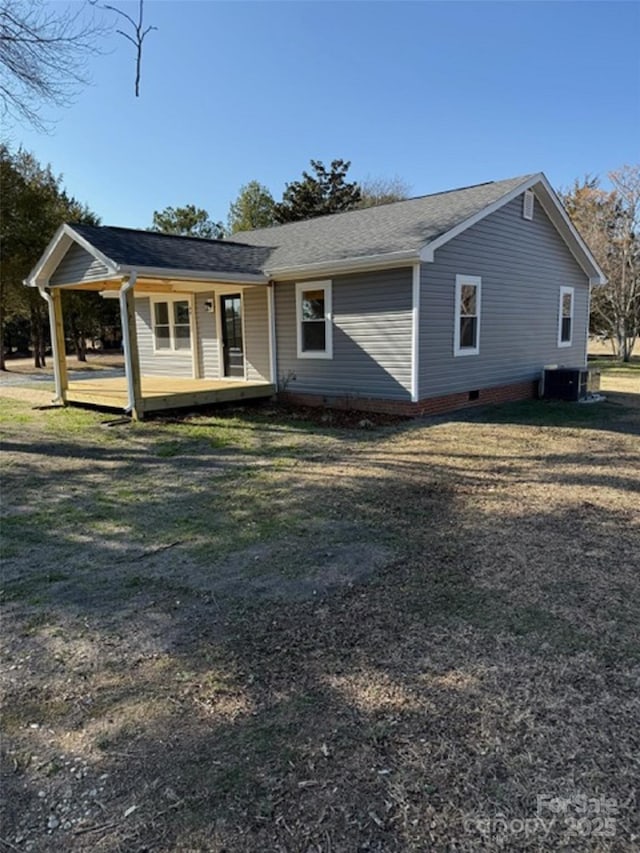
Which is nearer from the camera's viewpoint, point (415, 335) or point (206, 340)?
point (415, 335)

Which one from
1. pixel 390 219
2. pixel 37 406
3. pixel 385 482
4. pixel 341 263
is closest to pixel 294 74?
pixel 390 219

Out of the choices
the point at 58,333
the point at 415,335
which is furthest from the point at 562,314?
the point at 58,333

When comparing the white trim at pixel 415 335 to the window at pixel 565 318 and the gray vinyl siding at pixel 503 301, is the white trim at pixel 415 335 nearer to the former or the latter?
the gray vinyl siding at pixel 503 301

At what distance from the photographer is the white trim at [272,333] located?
11641 mm

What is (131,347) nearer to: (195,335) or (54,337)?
(54,337)

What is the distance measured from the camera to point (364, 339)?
10.3 metres

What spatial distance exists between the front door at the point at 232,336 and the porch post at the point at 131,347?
10.2ft

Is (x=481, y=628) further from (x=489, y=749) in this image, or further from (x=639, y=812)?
(x=639, y=812)

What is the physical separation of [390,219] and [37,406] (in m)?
8.48

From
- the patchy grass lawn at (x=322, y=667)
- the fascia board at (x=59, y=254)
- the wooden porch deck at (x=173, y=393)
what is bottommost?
the patchy grass lawn at (x=322, y=667)

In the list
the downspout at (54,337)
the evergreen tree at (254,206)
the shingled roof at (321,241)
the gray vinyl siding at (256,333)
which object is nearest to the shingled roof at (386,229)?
the shingled roof at (321,241)

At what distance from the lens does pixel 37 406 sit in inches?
469

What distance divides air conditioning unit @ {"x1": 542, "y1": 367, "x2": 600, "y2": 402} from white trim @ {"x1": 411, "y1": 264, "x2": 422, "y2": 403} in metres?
4.55

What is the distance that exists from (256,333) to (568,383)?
273 inches
